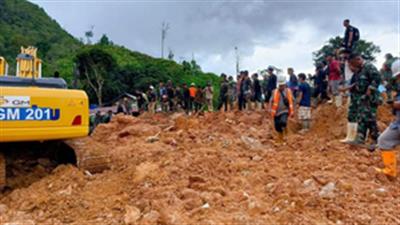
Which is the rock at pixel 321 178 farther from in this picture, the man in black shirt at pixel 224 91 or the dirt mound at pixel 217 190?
the man in black shirt at pixel 224 91

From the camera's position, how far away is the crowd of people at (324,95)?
6809mm

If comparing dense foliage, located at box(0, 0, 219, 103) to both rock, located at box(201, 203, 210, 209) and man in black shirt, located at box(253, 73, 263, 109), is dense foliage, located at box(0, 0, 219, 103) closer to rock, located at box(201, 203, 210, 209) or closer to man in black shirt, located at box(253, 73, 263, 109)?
man in black shirt, located at box(253, 73, 263, 109)

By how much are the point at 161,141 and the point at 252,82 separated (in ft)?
17.6

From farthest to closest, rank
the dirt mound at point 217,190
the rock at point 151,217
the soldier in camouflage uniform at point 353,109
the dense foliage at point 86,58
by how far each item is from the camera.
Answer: the dense foliage at point 86,58 < the soldier in camouflage uniform at point 353,109 < the dirt mound at point 217,190 < the rock at point 151,217

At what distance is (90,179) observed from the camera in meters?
5.65

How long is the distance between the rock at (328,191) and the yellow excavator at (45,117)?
9.73ft

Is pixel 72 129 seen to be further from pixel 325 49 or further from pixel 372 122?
pixel 325 49

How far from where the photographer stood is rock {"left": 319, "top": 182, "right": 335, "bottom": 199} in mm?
4524

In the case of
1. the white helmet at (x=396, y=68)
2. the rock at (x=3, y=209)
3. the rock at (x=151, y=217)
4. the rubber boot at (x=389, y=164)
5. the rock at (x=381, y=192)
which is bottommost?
the rock at (x=3, y=209)

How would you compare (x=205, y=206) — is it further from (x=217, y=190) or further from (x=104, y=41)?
(x=104, y=41)

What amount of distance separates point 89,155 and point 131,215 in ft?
7.05

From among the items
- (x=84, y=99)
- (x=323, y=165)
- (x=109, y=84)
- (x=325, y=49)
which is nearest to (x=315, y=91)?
(x=323, y=165)

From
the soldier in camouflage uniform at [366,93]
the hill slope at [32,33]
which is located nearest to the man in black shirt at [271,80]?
the soldier in camouflage uniform at [366,93]

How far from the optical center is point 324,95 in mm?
12023
